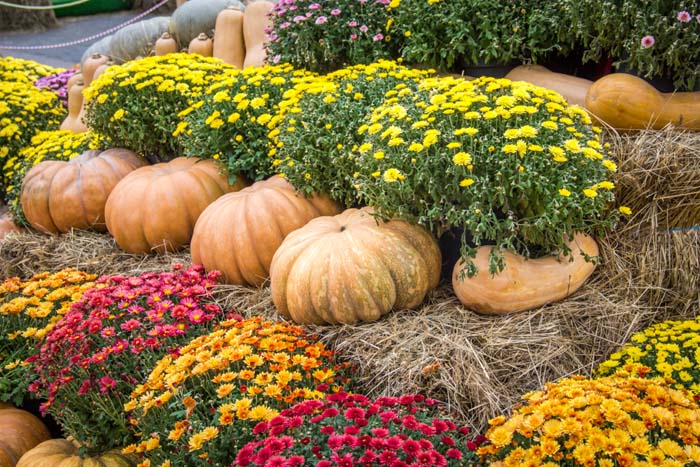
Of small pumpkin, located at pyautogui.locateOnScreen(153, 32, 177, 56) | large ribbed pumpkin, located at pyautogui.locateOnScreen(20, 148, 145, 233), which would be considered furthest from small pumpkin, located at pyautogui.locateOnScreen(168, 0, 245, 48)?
large ribbed pumpkin, located at pyautogui.locateOnScreen(20, 148, 145, 233)

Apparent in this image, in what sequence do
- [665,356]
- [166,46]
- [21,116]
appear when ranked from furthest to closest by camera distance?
[166,46] < [21,116] < [665,356]

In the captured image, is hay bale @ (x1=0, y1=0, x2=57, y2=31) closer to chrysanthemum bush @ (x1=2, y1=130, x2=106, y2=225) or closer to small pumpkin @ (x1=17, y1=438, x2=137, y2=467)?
chrysanthemum bush @ (x1=2, y1=130, x2=106, y2=225)

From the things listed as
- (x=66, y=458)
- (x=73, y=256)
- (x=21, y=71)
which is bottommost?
(x=66, y=458)

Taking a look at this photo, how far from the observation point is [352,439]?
1662 millimetres

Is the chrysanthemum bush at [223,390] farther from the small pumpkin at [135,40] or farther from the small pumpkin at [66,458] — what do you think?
the small pumpkin at [135,40]

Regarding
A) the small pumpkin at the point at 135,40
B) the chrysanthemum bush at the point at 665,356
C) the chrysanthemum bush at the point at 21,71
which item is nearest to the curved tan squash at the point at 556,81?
the chrysanthemum bush at the point at 665,356

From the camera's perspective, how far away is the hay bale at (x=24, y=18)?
1602cm

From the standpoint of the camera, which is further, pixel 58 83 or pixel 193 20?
pixel 58 83

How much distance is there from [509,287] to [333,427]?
106 centimetres

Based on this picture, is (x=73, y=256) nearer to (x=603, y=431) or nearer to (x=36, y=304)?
(x=36, y=304)

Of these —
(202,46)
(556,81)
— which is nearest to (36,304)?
(556,81)

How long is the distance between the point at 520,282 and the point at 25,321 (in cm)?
232

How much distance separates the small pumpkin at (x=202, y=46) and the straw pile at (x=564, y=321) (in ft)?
12.1

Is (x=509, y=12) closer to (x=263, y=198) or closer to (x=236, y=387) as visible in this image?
(x=263, y=198)
